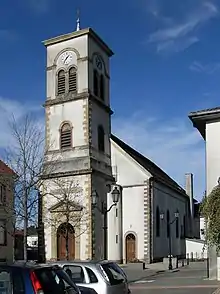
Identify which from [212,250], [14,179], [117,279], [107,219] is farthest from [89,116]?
[117,279]

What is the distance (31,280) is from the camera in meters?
8.34

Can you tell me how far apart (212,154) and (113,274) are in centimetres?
1630

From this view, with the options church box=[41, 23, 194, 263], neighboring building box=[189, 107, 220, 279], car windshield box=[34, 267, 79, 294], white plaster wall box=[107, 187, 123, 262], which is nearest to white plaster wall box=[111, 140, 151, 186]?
church box=[41, 23, 194, 263]

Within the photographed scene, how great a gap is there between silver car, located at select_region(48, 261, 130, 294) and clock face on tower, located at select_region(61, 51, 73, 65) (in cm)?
3723

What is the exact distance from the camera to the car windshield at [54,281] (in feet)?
27.8

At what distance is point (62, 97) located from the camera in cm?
4778

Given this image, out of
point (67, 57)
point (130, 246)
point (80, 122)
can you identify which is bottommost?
point (130, 246)

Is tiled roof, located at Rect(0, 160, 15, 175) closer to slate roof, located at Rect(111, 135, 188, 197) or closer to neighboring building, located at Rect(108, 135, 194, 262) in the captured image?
neighboring building, located at Rect(108, 135, 194, 262)

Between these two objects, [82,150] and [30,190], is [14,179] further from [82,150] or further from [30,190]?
[82,150]

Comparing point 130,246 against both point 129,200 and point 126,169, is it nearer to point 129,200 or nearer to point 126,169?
point 129,200

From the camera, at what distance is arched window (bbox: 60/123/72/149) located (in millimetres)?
46812

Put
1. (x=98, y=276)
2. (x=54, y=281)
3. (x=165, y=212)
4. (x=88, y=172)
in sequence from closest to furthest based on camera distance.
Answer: (x=54, y=281), (x=98, y=276), (x=88, y=172), (x=165, y=212)

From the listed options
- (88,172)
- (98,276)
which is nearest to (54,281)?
(98,276)

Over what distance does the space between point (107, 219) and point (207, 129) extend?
867 inches
